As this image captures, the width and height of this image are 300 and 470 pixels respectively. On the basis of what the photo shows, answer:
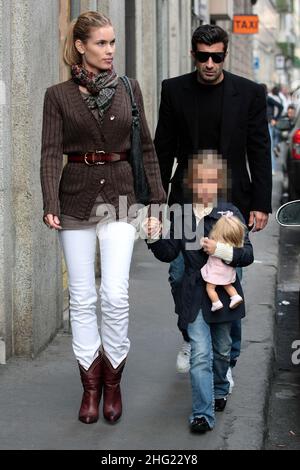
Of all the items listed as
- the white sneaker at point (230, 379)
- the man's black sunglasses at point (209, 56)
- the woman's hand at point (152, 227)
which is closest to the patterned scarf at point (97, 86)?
the woman's hand at point (152, 227)

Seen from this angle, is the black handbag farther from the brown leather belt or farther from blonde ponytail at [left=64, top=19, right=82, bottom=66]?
blonde ponytail at [left=64, top=19, right=82, bottom=66]

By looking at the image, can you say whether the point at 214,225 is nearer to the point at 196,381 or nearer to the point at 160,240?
the point at 160,240

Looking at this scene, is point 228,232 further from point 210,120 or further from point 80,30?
point 80,30

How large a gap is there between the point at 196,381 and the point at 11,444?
92cm

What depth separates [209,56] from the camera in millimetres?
6000

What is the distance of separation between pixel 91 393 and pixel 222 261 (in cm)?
93

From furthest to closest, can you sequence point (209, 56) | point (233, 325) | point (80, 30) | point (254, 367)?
point (254, 367)
point (233, 325)
point (209, 56)
point (80, 30)

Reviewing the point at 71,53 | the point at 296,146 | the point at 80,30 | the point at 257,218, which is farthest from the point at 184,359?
the point at 296,146

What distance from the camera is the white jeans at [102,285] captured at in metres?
5.58

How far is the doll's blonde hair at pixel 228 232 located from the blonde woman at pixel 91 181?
1.23ft

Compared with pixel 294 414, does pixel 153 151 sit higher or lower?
higher

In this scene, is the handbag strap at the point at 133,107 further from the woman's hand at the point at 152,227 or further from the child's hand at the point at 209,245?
the child's hand at the point at 209,245

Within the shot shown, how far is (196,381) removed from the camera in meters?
5.55

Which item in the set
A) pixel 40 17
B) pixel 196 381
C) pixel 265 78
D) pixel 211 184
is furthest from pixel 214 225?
pixel 265 78
